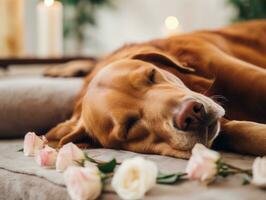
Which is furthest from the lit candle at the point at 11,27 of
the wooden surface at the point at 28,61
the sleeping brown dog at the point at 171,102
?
the sleeping brown dog at the point at 171,102

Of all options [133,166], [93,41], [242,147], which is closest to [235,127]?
[242,147]

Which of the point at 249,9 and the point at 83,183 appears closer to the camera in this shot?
the point at 83,183

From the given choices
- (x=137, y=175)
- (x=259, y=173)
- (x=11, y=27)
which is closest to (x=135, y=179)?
(x=137, y=175)

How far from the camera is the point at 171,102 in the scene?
4.90 ft

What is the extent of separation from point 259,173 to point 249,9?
2935 mm

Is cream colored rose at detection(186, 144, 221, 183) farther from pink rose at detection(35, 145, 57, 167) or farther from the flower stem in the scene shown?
pink rose at detection(35, 145, 57, 167)

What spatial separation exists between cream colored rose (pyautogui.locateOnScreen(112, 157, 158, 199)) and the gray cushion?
0.97 meters

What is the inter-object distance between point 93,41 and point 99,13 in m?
0.29

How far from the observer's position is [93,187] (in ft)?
3.55

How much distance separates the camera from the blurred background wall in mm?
4590

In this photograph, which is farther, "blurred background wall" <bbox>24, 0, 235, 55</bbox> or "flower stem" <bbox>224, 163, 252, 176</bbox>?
"blurred background wall" <bbox>24, 0, 235, 55</bbox>

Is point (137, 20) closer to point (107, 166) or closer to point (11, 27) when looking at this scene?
point (11, 27)

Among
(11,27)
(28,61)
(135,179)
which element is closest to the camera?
(135,179)

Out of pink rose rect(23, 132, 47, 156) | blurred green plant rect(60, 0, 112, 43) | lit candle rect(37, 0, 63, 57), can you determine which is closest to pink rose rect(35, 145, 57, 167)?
pink rose rect(23, 132, 47, 156)
